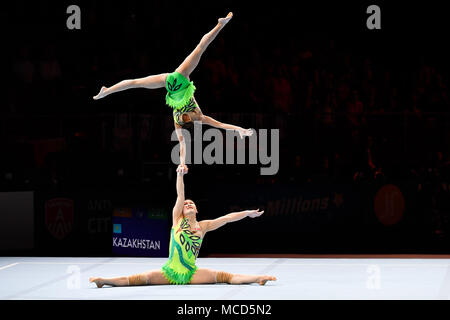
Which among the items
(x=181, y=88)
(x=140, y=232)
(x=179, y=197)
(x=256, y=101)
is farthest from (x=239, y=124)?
(x=181, y=88)

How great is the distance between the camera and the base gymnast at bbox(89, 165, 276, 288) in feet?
25.6

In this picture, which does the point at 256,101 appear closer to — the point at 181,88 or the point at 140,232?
the point at 140,232

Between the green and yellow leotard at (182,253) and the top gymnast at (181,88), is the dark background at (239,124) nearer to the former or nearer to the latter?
the green and yellow leotard at (182,253)

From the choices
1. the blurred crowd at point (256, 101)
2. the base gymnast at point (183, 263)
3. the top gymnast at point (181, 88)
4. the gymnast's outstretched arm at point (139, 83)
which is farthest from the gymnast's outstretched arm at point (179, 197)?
the blurred crowd at point (256, 101)

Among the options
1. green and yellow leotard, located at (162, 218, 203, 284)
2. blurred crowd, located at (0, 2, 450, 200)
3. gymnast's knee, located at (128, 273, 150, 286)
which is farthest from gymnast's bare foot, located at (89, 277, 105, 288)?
blurred crowd, located at (0, 2, 450, 200)

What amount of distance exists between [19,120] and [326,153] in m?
4.71

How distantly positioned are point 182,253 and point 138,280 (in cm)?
55

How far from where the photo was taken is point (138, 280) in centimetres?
784

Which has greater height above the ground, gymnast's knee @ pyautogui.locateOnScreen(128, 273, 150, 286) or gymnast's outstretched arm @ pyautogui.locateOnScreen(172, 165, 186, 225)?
gymnast's outstretched arm @ pyautogui.locateOnScreen(172, 165, 186, 225)

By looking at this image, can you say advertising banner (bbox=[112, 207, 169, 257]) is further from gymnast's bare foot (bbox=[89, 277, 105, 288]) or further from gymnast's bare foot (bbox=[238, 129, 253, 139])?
gymnast's bare foot (bbox=[238, 129, 253, 139])

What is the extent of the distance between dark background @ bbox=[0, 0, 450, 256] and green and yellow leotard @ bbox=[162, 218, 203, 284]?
284 centimetres

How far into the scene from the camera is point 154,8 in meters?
12.7

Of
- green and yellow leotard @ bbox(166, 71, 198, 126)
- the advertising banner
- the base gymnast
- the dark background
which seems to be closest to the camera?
green and yellow leotard @ bbox(166, 71, 198, 126)

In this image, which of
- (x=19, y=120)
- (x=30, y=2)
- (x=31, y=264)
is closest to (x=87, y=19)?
(x=30, y=2)
